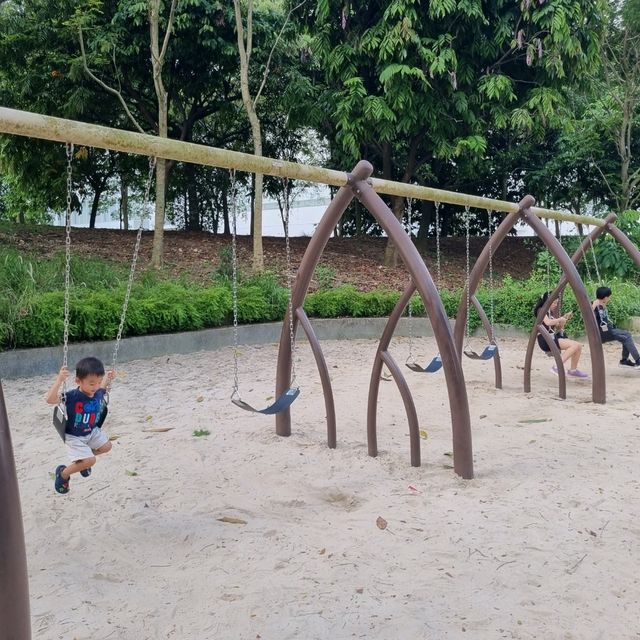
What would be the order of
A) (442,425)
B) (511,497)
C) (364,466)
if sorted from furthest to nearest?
(442,425)
(364,466)
(511,497)

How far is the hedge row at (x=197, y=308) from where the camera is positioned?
6418mm

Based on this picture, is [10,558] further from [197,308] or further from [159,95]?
[159,95]

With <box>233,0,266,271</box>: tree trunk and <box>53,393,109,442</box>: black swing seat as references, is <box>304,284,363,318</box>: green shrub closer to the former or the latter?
<box>233,0,266,271</box>: tree trunk

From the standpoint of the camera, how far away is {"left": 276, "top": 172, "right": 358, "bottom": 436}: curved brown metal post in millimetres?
3934

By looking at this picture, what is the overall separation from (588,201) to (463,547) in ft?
43.9

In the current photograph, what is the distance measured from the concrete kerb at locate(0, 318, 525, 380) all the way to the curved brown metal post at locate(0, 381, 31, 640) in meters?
4.04

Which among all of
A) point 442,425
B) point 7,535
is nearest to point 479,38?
point 442,425

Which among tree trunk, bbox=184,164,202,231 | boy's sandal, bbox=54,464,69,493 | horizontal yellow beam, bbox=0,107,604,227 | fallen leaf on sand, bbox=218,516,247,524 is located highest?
tree trunk, bbox=184,164,202,231

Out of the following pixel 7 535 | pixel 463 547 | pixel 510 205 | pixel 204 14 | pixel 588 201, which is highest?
pixel 204 14

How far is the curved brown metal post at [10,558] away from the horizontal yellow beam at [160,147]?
1338mm

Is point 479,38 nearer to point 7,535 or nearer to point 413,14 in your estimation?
point 413,14

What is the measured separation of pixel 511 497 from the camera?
336 centimetres

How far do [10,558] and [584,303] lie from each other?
5039 mm

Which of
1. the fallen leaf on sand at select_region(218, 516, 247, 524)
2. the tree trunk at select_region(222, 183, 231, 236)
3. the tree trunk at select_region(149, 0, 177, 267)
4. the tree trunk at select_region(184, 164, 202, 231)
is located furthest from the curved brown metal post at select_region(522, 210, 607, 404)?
the tree trunk at select_region(222, 183, 231, 236)
